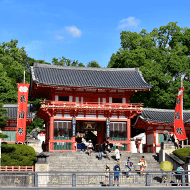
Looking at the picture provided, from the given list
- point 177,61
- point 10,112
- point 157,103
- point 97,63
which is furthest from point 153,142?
point 97,63

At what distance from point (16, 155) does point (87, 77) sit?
17.4 metres

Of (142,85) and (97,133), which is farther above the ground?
(142,85)

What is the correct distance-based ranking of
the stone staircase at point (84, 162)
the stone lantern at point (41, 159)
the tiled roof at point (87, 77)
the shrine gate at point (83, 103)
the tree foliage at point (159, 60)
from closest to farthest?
the stone lantern at point (41, 159), the stone staircase at point (84, 162), the shrine gate at point (83, 103), the tiled roof at point (87, 77), the tree foliage at point (159, 60)

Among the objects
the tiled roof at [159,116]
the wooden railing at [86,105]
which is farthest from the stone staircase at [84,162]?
the tiled roof at [159,116]

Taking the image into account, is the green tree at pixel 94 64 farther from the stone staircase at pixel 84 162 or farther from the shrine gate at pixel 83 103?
the stone staircase at pixel 84 162

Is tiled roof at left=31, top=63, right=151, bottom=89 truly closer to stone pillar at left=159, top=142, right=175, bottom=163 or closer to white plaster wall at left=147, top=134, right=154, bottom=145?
white plaster wall at left=147, top=134, right=154, bottom=145

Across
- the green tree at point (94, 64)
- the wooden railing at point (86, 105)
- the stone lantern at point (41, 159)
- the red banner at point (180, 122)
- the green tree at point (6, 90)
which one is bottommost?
the stone lantern at point (41, 159)

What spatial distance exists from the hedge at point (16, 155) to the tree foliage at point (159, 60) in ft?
83.8

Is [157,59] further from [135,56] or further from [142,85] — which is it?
[142,85]

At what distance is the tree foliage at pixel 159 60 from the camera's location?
52.0 metres

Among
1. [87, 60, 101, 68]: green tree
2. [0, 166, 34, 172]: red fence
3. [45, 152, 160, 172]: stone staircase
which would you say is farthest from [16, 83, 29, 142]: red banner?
[87, 60, 101, 68]: green tree

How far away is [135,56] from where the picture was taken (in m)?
54.2

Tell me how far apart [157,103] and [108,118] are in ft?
44.0

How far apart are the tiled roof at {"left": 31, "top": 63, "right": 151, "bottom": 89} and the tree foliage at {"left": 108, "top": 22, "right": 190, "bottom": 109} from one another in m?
5.94
